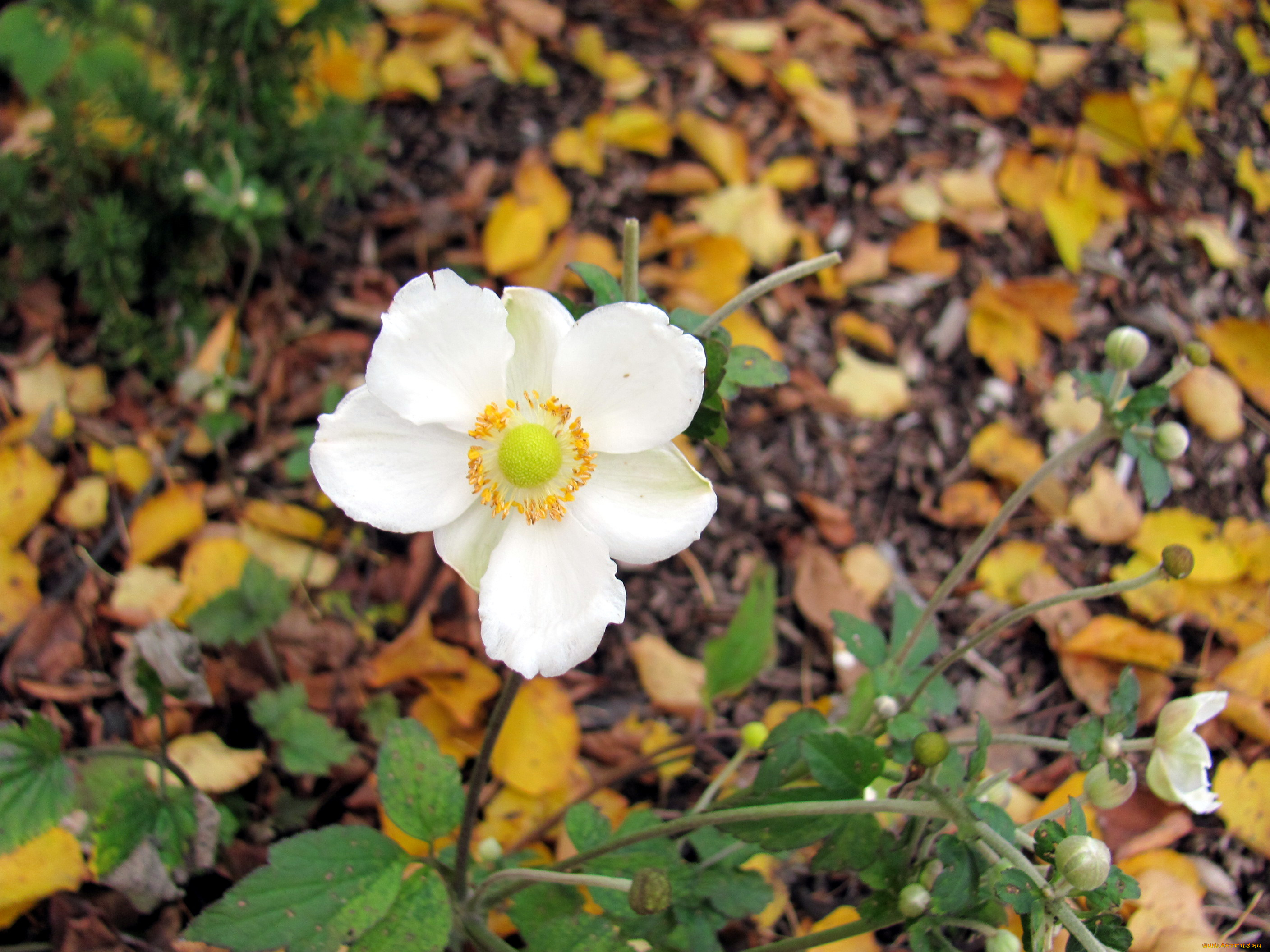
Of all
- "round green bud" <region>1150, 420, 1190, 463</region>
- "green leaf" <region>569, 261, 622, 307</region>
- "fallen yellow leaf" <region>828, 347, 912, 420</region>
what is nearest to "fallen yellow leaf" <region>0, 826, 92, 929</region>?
"green leaf" <region>569, 261, 622, 307</region>

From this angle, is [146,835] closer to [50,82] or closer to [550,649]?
[550,649]

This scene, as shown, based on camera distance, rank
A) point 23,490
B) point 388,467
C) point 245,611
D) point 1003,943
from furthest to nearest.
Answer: point 23,490 → point 245,611 → point 1003,943 → point 388,467

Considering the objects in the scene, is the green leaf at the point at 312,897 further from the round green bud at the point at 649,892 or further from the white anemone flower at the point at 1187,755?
the white anemone flower at the point at 1187,755

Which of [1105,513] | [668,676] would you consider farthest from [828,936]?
[1105,513]

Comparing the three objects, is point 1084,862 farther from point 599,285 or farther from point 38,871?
point 38,871

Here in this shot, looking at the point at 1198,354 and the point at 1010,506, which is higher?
the point at 1198,354

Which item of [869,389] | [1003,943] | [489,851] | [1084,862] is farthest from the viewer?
[869,389]

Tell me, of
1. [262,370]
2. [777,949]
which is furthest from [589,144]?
[777,949]
